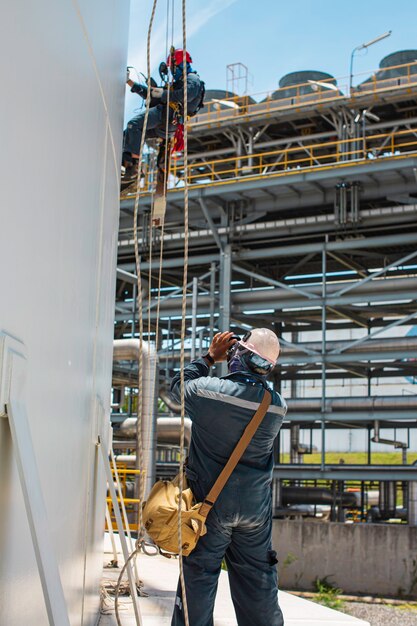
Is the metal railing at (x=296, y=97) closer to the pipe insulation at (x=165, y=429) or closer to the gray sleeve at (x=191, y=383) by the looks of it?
the pipe insulation at (x=165, y=429)

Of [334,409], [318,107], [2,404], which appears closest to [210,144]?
[318,107]

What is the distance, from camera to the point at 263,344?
3.38 meters

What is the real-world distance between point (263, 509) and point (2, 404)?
75.3 inches

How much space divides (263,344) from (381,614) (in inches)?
450

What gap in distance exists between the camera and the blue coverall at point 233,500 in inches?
124

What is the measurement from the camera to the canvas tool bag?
3037mm

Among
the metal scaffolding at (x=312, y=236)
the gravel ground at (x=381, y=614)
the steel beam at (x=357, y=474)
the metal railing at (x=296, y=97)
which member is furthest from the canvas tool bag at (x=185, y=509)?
the metal railing at (x=296, y=97)

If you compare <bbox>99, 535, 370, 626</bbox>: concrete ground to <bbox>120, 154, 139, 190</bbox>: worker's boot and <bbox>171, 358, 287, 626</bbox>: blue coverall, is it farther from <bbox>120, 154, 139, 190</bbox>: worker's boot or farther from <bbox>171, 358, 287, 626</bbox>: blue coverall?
<bbox>120, 154, 139, 190</bbox>: worker's boot

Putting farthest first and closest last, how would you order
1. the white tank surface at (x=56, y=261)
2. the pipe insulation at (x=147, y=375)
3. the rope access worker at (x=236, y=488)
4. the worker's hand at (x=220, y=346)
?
the pipe insulation at (x=147, y=375), the worker's hand at (x=220, y=346), the rope access worker at (x=236, y=488), the white tank surface at (x=56, y=261)

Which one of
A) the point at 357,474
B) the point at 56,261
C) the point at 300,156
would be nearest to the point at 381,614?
the point at 357,474

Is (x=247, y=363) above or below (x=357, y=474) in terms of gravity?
above

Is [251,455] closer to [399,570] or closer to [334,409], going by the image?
[399,570]

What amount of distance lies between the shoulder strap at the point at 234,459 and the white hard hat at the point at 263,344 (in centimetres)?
25

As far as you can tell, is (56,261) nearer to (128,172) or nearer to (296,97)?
(128,172)
